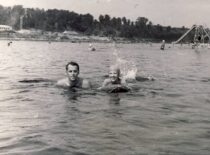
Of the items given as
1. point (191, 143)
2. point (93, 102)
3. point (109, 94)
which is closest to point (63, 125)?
point (191, 143)

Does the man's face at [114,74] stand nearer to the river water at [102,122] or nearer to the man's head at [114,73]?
the man's head at [114,73]

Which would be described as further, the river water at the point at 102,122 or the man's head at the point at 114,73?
the man's head at the point at 114,73

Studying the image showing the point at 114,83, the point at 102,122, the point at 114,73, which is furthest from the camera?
the point at 114,83

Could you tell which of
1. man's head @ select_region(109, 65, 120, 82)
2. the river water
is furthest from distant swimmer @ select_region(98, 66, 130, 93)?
the river water

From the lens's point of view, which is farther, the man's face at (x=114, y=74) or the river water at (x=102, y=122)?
the man's face at (x=114, y=74)

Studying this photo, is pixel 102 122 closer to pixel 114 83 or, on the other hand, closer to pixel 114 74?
pixel 114 74

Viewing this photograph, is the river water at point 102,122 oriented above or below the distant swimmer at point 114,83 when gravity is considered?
below

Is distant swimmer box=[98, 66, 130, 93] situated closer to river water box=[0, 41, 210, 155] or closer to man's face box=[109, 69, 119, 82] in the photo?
man's face box=[109, 69, 119, 82]

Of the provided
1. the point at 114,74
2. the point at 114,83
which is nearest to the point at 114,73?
the point at 114,74

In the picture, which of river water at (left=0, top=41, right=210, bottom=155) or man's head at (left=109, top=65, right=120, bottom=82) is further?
man's head at (left=109, top=65, right=120, bottom=82)

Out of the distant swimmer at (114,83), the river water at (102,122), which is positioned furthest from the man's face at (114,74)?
the river water at (102,122)

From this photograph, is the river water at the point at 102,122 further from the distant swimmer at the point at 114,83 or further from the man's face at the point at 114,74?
the man's face at the point at 114,74

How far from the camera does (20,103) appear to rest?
49.6 ft

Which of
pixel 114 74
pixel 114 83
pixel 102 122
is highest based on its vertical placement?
pixel 114 74
